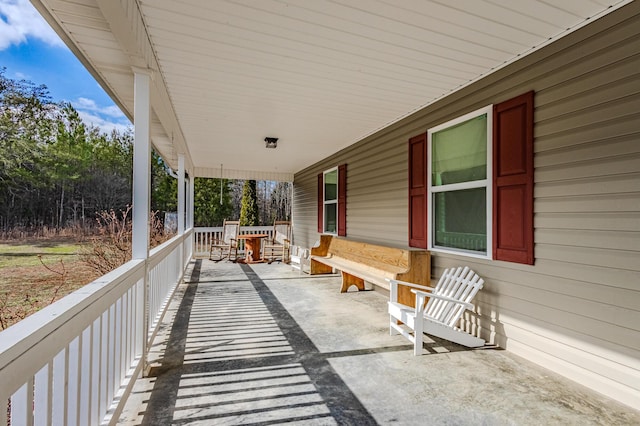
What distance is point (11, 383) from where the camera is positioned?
91cm

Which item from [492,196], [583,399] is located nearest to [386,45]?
[492,196]

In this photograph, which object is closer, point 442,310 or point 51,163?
point 51,163

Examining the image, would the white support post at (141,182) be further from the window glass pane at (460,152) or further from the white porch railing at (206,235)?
the white porch railing at (206,235)

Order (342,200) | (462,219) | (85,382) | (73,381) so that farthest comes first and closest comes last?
1. (342,200)
2. (462,219)
3. (85,382)
4. (73,381)

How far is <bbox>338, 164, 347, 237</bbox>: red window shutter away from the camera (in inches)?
265

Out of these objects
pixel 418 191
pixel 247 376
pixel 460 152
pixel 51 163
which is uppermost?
pixel 460 152

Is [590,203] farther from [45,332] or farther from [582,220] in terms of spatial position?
[45,332]

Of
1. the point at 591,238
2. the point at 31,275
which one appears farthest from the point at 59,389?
the point at 591,238

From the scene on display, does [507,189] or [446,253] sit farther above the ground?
[507,189]

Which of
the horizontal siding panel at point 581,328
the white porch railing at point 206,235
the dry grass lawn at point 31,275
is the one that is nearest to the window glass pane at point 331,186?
the white porch railing at point 206,235

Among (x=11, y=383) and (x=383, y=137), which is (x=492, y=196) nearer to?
(x=383, y=137)

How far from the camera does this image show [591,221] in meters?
2.41

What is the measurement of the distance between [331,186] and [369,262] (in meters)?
2.92

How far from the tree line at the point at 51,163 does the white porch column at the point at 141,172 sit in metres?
0.23
